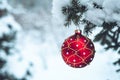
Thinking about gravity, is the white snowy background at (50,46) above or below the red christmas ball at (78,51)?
above

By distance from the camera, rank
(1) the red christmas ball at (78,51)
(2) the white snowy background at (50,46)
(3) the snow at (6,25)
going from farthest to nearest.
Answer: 1. (3) the snow at (6,25)
2. (2) the white snowy background at (50,46)
3. (1) the red christmas ball at (78,51)

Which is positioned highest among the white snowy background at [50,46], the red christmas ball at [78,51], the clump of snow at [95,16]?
the white snowy background at [50,46]

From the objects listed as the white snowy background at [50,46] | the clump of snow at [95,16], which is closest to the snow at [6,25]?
the white snowy background at [50,46]

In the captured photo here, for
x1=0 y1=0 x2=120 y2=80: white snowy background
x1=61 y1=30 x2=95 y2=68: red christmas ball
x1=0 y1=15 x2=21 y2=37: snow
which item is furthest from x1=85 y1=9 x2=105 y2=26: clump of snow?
x1=0 y1=15 x2=21 y2=37: snow

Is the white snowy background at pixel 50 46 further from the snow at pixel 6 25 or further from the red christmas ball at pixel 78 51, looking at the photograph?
the red christmas ball at pixel 78 51

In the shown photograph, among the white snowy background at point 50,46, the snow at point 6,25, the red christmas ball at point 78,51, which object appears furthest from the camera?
the snow at point 6,25
